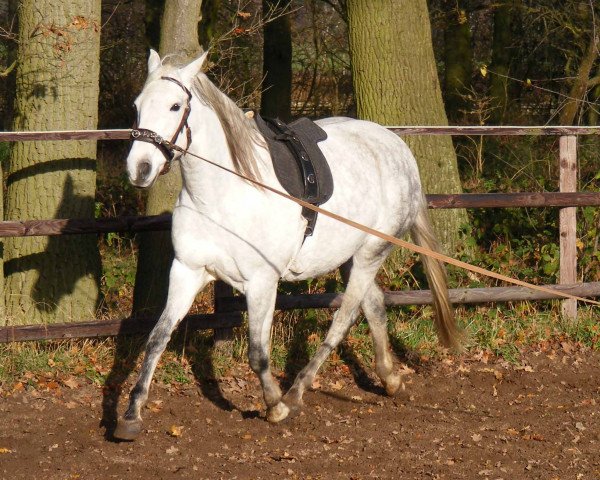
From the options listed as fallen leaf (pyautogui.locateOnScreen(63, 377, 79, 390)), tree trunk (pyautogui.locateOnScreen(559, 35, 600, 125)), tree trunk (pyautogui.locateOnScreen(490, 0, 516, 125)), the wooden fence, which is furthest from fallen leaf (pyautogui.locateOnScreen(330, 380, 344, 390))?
tree trunk (pyautogui.locateOnScreen(490, 0, 516, 125))

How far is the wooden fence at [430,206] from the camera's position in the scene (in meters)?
6.46

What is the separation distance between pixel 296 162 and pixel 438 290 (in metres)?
1.70

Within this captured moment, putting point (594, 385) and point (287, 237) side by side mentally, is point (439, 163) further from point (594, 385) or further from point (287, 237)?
point (287, 237)

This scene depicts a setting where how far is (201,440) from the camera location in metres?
5.61

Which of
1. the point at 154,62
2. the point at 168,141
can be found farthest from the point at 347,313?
the point at 154,62

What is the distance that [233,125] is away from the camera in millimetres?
5379

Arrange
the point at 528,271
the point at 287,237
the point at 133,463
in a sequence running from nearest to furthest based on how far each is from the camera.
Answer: the point at 133,463
the point at 287,237
the point at 528,271

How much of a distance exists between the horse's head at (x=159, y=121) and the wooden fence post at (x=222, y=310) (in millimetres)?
1985

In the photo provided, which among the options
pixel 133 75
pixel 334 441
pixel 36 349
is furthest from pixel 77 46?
pixel 133 75

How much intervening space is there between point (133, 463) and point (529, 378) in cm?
319

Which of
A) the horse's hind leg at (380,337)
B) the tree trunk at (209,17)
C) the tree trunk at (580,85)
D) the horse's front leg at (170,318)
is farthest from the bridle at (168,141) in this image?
the tree trunk at (209,17)

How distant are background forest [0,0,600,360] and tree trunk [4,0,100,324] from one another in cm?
4

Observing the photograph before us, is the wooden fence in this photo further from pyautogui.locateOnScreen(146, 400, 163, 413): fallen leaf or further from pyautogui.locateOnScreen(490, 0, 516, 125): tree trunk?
pyautogui.locateOnScreen(490, 0, 516, 125): tree trunk

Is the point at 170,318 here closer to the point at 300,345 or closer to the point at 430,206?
the point at 300,345
